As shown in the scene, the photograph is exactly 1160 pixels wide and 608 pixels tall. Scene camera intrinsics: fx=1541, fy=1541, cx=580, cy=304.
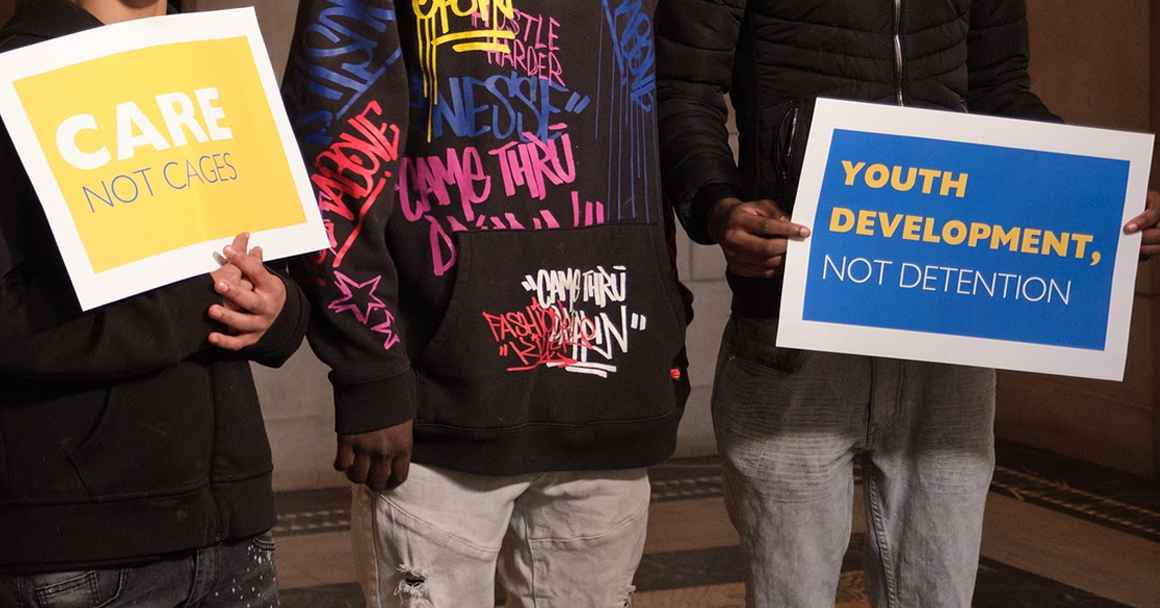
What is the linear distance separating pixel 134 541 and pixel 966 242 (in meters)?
1.16

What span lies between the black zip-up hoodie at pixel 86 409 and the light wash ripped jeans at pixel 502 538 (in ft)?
0.96

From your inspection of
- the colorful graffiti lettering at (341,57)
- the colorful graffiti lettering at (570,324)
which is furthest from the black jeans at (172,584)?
the colorful graffiti lettering at (341,57)

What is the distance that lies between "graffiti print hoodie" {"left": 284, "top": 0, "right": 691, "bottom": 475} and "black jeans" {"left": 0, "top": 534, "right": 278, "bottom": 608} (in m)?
0.20

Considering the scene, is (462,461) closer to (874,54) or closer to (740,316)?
(740,316)

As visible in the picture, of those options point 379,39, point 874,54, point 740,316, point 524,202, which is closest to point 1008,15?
point 874,54

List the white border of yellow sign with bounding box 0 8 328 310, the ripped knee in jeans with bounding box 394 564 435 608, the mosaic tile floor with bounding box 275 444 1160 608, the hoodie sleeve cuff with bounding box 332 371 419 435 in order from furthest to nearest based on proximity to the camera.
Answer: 1. the mosaic tile floor with bounding box 275 444 1160 608
2. the ripped knee in jeans with bounding box 394 564 435 608
3. the hoodie sleeve cuff with bounding box 332 371 419 435
4. the white border of yellow sign with bounding box 0 8 328 310

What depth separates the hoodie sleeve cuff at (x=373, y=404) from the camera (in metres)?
1.86

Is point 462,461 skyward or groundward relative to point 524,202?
groundward

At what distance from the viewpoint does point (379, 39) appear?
6.18ft

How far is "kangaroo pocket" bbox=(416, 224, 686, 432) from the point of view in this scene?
1950mm

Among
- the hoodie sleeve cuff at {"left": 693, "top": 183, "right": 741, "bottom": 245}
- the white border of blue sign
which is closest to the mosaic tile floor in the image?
the white border of blue sign

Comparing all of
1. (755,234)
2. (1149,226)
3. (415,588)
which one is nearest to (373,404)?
(415,588)

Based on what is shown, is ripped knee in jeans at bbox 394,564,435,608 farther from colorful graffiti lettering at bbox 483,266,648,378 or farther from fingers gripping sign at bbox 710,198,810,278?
fingers gripping sign at bbox 710,198,810,278

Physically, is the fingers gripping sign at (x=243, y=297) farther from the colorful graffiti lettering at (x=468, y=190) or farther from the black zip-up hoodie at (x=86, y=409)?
the colorful graffiti lettering at (x=468, y=190)
